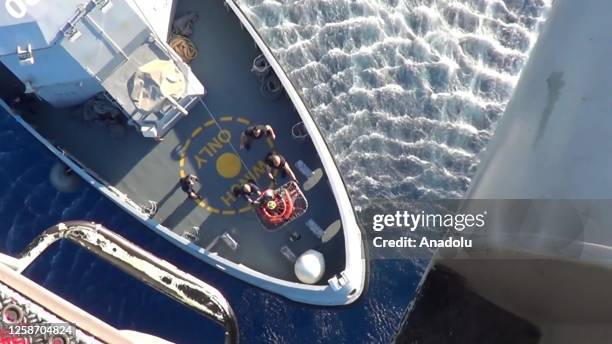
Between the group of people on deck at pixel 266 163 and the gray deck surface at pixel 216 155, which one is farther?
the gray deck surface at pixel 216 155

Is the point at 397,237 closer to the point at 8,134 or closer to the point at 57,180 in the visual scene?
the point at 57,180

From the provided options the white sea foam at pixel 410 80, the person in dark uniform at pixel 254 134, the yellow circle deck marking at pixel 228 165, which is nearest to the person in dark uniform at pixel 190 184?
the yellow circle deck marking at pixel 228 165

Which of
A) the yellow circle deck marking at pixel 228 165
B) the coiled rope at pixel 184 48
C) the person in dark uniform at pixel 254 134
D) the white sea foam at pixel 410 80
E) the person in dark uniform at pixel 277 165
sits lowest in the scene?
the white sea foam at pixel 410 80

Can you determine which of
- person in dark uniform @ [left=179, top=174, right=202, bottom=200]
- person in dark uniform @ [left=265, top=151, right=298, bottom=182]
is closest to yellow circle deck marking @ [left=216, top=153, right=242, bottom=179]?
person in dark uniform @ [left=179, top=174, right=202, bottom=200]

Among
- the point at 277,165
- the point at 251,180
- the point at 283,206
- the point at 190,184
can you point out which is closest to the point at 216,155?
the point at 190,184

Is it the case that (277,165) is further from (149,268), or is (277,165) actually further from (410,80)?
(410,80)
